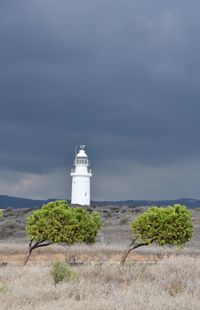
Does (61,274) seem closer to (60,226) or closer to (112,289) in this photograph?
(112,289)

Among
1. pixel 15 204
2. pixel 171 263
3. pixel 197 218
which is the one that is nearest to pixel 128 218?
pixel 197 218

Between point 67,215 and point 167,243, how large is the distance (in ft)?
20.2

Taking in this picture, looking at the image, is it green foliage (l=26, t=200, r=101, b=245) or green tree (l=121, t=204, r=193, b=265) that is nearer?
green tree (l=121, t=204, r=193, b=265)

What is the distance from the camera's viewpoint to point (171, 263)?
730 inches

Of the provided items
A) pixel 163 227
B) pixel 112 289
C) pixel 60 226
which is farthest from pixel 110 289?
pixel 60 226

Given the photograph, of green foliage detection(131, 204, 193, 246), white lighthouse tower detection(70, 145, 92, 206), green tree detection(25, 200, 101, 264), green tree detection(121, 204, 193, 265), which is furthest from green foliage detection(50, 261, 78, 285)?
white lighthouse tower detection(70, 145, 92, 206)

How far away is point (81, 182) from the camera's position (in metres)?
75.2

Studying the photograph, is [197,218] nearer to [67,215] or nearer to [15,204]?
[67,215]

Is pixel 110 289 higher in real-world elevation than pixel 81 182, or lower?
lower

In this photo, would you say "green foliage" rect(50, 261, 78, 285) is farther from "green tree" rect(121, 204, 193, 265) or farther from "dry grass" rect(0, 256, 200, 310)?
"green tree" rect(121, 204, 193, 265)

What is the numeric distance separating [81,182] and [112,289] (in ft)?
199

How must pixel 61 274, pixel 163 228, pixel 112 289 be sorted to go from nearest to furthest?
pixel 112 289 → pixel 61 274 → pixel 163 228

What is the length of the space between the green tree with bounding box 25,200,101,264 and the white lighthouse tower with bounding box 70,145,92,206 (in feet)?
129

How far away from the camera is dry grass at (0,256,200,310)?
1223cm
